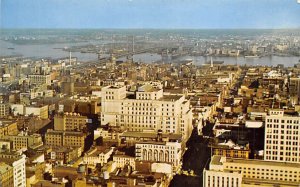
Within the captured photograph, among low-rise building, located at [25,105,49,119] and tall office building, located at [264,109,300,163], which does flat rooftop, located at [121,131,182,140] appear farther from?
low-rise building, located at [25,105,49,119]

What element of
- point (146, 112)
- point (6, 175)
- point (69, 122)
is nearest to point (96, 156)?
point (146, 112)

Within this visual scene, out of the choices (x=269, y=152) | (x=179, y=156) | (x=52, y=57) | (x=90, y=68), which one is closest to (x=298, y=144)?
(x=269, y=152)

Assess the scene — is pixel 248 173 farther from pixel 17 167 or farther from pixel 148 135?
pixel 17 167

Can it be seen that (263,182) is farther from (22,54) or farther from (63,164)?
(22,54)

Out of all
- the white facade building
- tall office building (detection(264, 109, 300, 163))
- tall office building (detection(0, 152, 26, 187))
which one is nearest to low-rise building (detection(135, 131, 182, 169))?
the white facade building

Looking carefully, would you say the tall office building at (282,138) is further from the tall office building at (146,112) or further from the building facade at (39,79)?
the building facade at (39,79)

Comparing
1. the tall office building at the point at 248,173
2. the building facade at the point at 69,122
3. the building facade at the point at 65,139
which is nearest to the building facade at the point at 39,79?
the building facade at the point at 69,122
